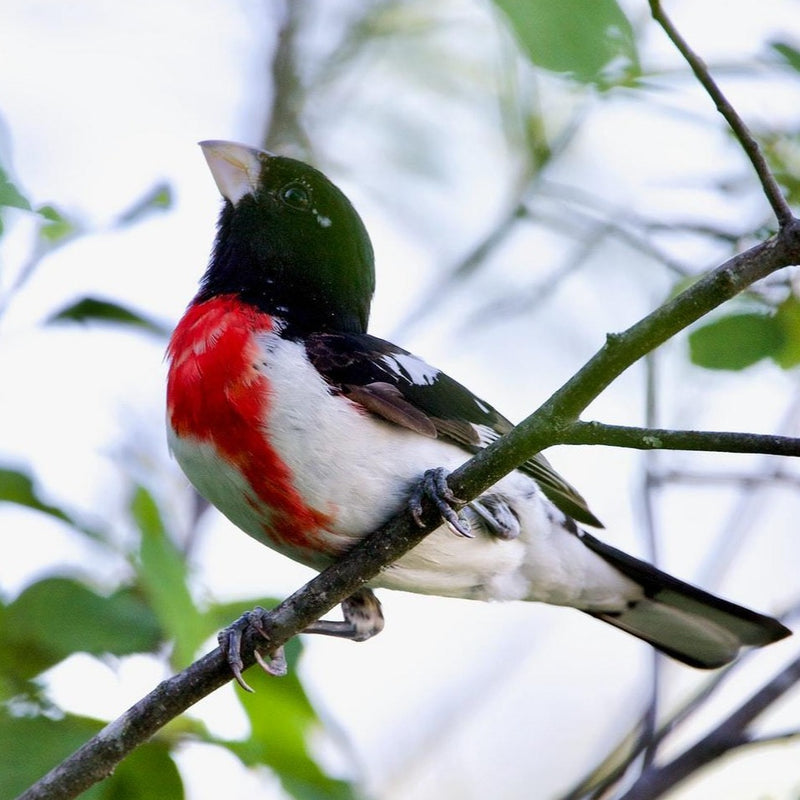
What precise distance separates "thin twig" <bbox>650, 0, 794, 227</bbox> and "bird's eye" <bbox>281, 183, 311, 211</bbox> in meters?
2.26

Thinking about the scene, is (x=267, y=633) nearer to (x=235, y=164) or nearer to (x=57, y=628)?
(x=57, y=628)

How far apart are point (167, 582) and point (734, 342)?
166 cm

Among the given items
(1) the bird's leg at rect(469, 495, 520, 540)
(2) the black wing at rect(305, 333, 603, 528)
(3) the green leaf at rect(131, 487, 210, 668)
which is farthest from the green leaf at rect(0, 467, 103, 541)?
(1) the bird's leg at rect(469, 495, 520, 540)

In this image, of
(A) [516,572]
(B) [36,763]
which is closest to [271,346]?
(A) [516,572]

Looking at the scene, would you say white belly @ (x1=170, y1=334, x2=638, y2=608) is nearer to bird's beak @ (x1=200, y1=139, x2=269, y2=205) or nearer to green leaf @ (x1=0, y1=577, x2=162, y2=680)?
green leaf @ (x1=0, y1=577, x2=162, y2=680)

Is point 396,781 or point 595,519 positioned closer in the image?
point 595,519

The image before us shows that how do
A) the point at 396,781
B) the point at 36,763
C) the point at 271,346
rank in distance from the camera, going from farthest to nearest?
the point at 396,781 < the point at 271,346 < the point at 36,763

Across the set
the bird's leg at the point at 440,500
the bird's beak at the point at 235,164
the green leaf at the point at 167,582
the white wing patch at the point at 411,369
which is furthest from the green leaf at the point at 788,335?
the bird's beak at the point at 235,164

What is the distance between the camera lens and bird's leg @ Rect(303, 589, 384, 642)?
13.6 feet

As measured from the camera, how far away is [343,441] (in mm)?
3648

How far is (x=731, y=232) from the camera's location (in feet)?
13.0

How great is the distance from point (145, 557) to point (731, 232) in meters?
2.18

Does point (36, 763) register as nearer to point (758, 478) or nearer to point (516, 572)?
point (516, 572)

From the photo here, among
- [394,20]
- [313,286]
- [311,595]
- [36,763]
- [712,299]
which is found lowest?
[36,763]
